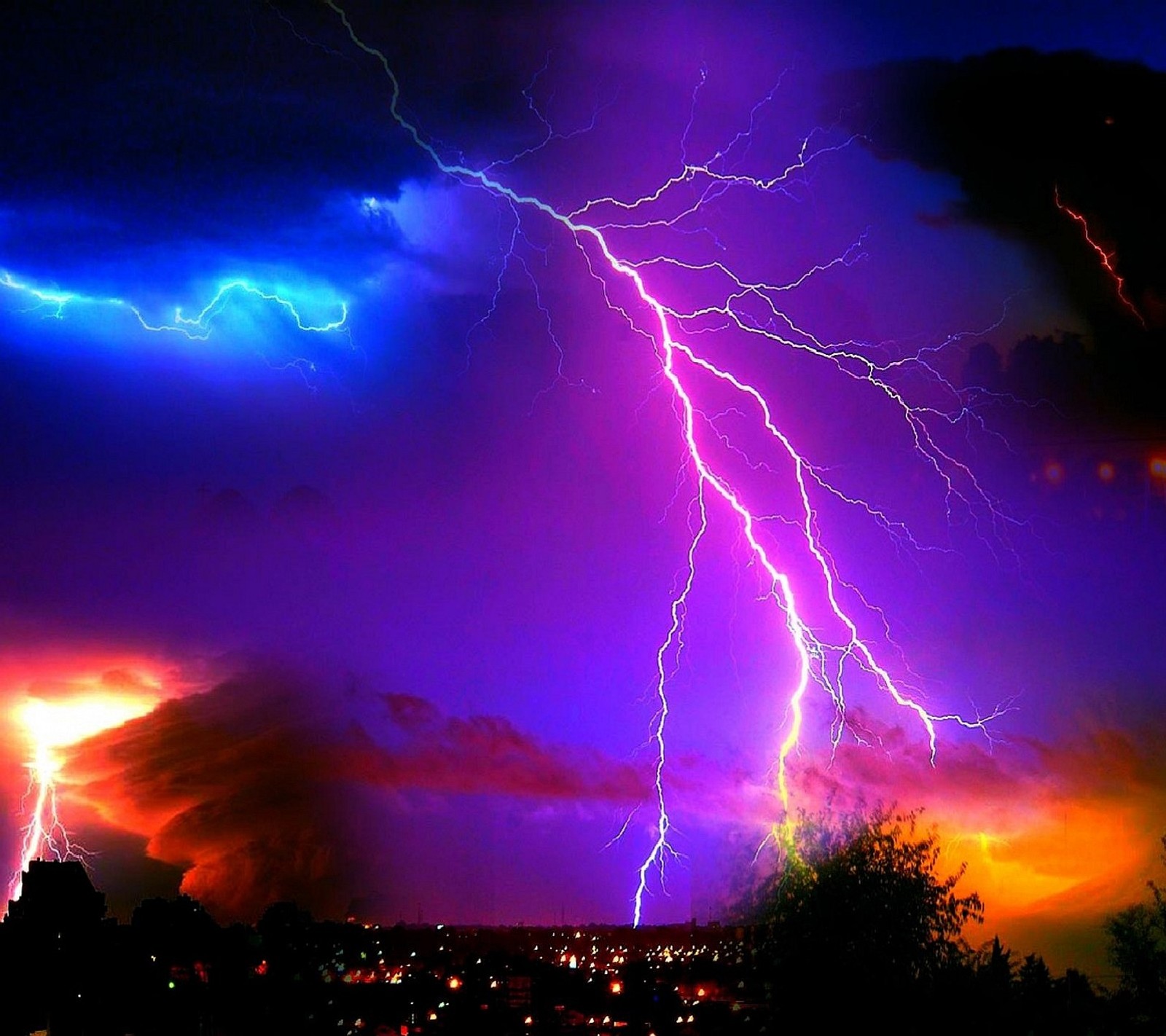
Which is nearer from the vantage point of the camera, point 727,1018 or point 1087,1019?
point 1087,1019

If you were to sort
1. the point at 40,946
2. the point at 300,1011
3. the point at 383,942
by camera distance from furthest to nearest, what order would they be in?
the point at 383,942 → the point at 40,946 → the point at 300,1011

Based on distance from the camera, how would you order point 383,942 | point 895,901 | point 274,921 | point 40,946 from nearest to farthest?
1. point 895,901
2. point 40,946
3. point 274,921
4. point 383,942

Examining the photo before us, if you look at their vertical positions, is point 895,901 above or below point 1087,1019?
above

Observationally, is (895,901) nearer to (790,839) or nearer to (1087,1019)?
(790,839)

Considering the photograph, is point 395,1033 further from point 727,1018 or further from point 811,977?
point 811,977

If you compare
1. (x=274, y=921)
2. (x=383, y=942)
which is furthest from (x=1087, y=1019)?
(x=383, y=942)

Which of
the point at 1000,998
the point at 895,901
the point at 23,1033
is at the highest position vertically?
the point at 895,901

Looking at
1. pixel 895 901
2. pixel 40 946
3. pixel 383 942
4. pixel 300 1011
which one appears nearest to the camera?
pixel 895 901

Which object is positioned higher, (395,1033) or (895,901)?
(895,901)

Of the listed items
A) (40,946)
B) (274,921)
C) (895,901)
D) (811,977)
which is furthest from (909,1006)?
(274,921)
